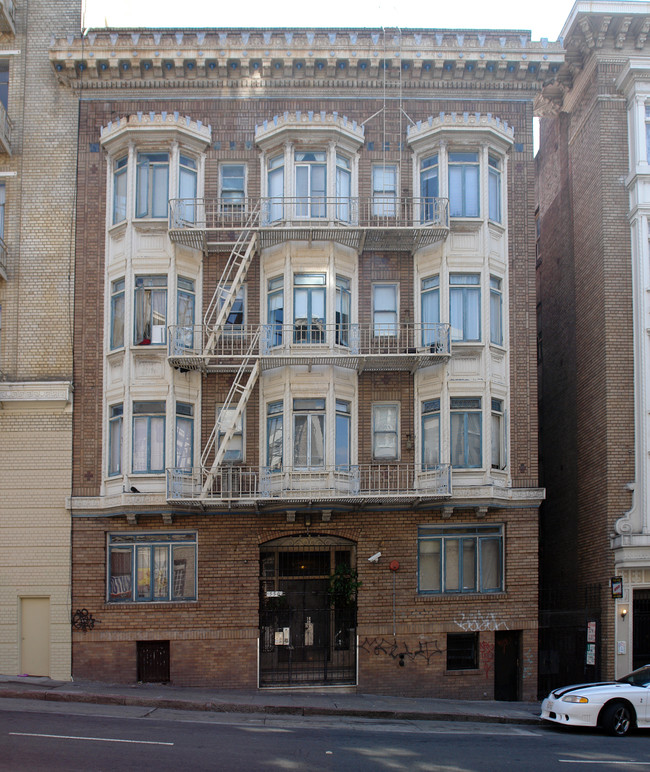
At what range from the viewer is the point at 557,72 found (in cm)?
2662

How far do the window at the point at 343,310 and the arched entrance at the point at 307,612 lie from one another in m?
5.11

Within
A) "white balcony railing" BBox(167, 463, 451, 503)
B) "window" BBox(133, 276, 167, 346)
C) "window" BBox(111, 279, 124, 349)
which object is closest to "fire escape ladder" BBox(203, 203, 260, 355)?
"window" BBox(133, 276, 167, 346)

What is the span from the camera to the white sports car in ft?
60.6

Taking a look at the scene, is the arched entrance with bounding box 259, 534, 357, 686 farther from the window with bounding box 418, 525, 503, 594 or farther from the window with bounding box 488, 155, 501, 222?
the window with bounding box 488, 155, 501, 222

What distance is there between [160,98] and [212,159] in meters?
2.21

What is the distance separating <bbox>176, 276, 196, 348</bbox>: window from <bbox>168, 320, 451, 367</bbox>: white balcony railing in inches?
1.1

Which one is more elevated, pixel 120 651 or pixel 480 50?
pixel 480 50

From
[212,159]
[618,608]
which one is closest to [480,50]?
[212,159]

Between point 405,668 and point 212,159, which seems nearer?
point 405,668

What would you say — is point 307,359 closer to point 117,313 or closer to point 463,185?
point 117,313

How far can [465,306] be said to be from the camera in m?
25.0

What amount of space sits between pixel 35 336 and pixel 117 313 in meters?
2.23

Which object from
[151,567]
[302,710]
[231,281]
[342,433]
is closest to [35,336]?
[231,281]

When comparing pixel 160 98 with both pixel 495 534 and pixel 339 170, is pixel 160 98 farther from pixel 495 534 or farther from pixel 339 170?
pixel 495 534
